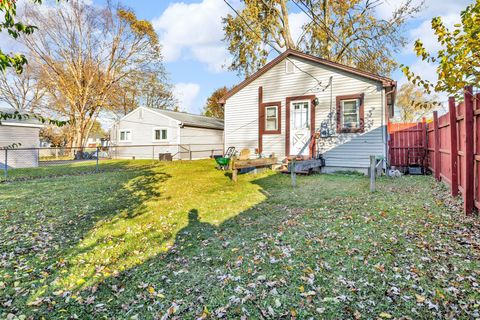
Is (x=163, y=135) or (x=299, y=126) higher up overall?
(x=163, y=135)

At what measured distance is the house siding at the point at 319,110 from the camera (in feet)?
34.0

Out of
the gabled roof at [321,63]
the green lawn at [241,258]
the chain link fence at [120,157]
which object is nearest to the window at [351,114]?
the gabled roof at [321,63]

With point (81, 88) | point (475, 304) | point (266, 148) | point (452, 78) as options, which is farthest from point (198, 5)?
point (81, 88)

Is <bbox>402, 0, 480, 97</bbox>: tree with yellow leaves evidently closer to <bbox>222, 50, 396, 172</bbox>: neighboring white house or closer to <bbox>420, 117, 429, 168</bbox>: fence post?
<bbox>222, 50, 396, 172</bbox>: neighboring white house

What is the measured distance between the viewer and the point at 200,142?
71.9 feet

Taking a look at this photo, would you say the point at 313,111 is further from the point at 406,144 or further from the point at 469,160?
the point at 469,160

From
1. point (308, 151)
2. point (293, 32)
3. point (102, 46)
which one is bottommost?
point (308, 151)

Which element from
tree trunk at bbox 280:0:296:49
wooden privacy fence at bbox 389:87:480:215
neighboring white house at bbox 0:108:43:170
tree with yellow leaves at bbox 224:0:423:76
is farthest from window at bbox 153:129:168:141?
wooden privacy fence at bbox 389:87:480:215

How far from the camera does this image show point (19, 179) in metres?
10.3

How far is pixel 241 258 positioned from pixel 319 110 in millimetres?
9245

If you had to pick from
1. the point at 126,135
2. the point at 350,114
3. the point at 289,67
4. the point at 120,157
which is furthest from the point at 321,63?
the point at 120,157

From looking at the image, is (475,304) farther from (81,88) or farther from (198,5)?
(81,88)

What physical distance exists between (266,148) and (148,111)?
12.7 metres

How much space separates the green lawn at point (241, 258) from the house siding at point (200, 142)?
13980 millimetres
